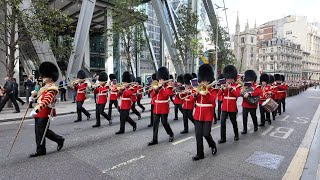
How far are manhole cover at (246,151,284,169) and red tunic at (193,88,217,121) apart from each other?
4.31 feet

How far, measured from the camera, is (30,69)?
23.1m

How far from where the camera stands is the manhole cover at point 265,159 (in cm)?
571

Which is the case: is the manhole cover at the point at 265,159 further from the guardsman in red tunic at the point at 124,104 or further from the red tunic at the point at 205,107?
the guardsman in red tunic at the point at 124,104

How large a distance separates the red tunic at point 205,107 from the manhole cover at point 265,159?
51.7 inches

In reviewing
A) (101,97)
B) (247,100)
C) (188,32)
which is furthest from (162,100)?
(188,32)

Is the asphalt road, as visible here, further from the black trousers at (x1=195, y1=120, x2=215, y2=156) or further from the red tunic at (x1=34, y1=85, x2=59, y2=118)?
the red tunic at (x1=34, y1=85, x2=59, y2=118)

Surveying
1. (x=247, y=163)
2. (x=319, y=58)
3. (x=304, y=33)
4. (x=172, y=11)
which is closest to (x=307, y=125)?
(x=247, y=163)

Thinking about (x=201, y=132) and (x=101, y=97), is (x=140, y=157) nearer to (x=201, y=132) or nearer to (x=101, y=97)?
(x=201, y=132)

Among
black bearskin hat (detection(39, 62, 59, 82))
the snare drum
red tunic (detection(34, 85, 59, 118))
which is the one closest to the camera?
red tunic (detection(34, 85, 59, 118))

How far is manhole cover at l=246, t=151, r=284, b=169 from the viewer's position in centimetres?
571

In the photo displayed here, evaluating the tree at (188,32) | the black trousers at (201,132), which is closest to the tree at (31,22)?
the black trousers at (201,132)

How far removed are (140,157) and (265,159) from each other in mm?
2802

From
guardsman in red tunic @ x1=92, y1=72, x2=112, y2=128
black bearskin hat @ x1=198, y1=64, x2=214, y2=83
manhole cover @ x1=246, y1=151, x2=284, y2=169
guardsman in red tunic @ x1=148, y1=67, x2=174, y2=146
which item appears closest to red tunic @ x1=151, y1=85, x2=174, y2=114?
guardsman in red tunic @ x1=148, y1=67, x2=174, y2=146

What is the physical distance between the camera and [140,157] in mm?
6039
